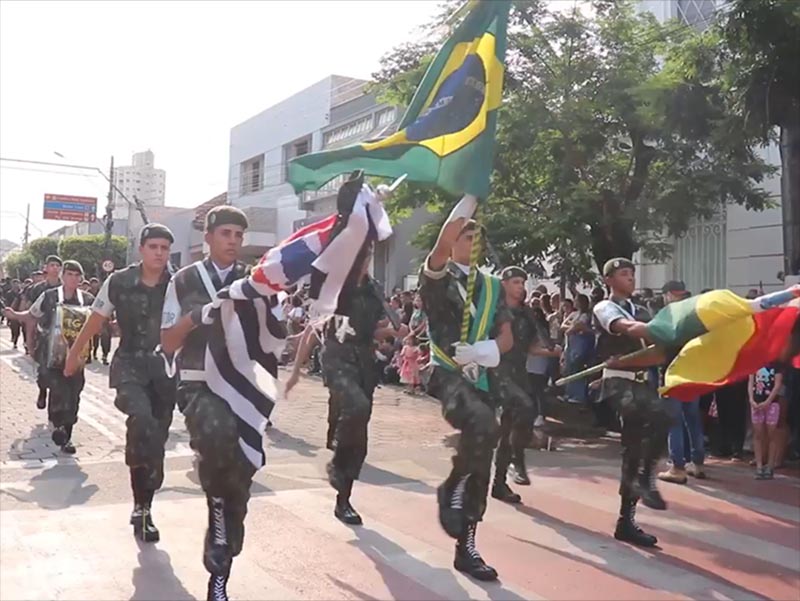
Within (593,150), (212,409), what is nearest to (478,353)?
(212,409)

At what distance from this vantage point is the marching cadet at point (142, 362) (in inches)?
231

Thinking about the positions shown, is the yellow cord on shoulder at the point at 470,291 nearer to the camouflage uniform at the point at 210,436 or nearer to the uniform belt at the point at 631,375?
the camouflage uniform at the point at 210,436

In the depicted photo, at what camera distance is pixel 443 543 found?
Answer: 6.11 metres

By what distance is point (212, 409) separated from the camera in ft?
13.9

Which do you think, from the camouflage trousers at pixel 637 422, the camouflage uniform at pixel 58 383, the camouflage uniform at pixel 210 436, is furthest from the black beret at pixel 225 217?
the camouflage uniform at pixel 58 383

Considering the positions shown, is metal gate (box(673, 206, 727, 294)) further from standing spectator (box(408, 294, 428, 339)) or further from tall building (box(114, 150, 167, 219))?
tall building (box(114, 150, 167, 219))

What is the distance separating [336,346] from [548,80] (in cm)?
696

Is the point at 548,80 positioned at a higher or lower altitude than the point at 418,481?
higher

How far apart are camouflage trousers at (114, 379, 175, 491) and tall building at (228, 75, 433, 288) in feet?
56.8

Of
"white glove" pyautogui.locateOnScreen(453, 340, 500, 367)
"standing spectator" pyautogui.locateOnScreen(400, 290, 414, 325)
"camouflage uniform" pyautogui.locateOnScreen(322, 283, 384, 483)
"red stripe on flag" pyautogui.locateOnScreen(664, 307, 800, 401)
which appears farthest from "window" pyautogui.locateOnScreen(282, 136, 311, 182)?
"red stripe on flag" pyautogui.locateOnScreen(664, 307, 800, 401)

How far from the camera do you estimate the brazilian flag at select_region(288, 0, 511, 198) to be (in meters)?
4.25

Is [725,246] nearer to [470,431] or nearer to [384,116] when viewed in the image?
[384,116]

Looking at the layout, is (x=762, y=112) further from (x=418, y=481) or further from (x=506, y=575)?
(x=506, y=575)

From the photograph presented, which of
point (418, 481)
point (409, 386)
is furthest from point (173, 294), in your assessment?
point (409, 386)
